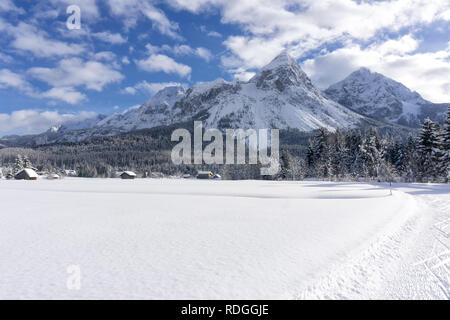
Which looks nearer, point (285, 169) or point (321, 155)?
point (321, 155)

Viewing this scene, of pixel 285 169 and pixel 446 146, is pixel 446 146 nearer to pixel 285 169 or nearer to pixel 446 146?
pixel 446 146

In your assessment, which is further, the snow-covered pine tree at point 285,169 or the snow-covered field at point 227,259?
the snow-covered pine tree at point 285,169

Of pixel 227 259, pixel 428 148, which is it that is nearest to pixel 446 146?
pixel 428 148

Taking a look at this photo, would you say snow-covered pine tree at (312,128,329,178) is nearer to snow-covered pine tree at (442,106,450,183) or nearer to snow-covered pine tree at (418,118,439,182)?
snow-covered pine tree at (418,118,439,182)

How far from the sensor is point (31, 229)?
1002 centimetres

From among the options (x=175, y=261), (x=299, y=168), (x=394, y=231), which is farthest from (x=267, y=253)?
(x=299, y=168)

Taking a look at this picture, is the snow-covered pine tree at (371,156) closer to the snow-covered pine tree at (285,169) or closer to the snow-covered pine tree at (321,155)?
the snow-covered pine tree at (321,155)

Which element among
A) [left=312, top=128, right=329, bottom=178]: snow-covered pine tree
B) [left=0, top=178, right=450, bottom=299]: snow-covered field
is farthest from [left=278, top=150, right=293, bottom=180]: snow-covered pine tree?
[left=0, top=178, right=450, bottom=299]: snow-covered field

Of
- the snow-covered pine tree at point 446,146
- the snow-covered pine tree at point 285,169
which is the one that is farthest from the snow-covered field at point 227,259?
the snow-covered pine tree at point 285,169

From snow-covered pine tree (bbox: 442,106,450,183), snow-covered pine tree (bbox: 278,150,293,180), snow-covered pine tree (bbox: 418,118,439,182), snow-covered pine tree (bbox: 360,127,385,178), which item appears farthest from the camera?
snow-covered pine tree (bbox: 278,150,293,180)

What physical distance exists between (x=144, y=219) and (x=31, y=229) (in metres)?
4.48

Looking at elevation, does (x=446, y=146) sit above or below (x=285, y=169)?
above
